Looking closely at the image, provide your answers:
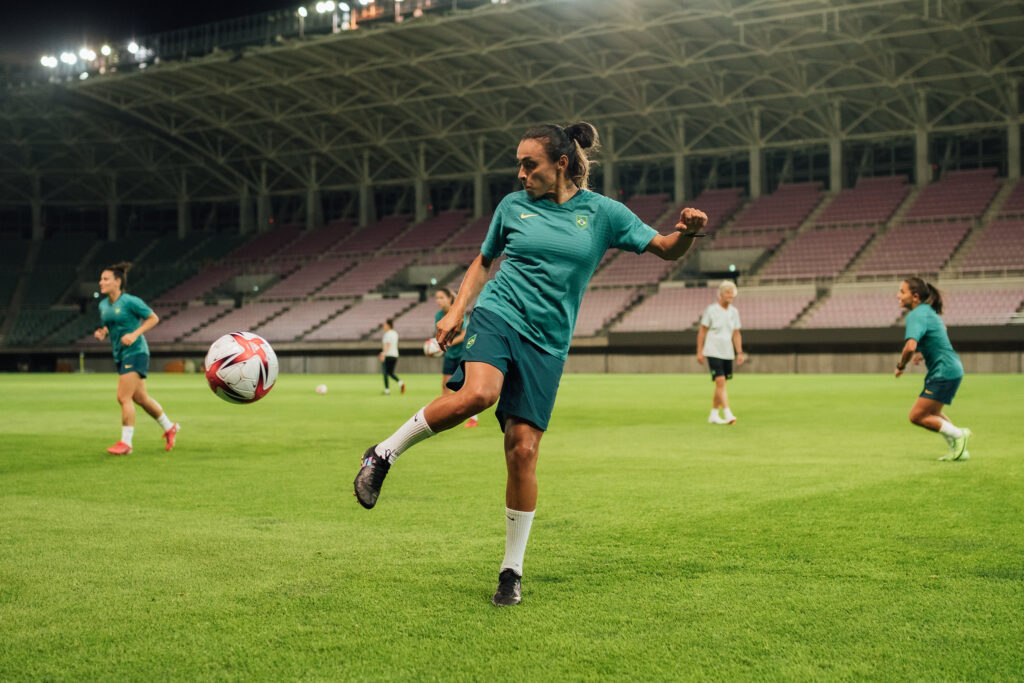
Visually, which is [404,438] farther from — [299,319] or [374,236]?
[374,236]

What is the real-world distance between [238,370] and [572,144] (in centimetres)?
336

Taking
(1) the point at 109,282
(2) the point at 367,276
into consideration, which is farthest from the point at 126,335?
(2) the point at 367,276

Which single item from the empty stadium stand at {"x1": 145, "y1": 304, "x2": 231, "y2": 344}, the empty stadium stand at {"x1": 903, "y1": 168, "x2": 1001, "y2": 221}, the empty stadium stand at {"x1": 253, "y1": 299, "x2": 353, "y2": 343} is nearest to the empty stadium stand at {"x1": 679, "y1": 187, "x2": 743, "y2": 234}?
the empty stadium stand at {"x1": 903, "y1": 168, "x2": 1001, "y2": 221}

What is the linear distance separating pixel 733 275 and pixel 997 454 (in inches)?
1553

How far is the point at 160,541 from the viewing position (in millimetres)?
5879

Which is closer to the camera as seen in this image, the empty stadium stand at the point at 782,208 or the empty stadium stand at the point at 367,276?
the empty stadium stand at the point at 782,208

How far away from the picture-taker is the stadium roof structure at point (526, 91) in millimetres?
41031

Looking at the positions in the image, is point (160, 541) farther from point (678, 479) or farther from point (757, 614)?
point (678, 479)

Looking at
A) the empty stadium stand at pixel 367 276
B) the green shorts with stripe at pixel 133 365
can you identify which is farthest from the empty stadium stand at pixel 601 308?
the green shorts with stripe at pixel 133 365

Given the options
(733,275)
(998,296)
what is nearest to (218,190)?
(733,275)

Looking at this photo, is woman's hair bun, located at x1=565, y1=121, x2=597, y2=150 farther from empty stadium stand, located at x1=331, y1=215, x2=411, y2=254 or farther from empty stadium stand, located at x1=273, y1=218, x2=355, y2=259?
empty stadium stand, located at x1=273, y1=218, x2=355, y2=259

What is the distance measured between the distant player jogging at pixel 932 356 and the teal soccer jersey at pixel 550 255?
6033 mm

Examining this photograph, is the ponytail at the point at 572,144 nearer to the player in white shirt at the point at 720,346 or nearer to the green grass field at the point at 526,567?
the green grass field at the point at 526,567

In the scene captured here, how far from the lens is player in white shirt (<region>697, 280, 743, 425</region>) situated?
50.3 feet
